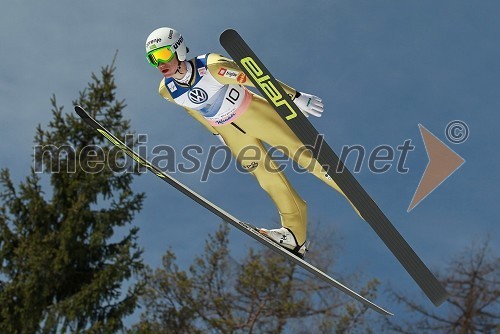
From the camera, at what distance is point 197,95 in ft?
19.5

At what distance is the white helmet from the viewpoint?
574 centimetres

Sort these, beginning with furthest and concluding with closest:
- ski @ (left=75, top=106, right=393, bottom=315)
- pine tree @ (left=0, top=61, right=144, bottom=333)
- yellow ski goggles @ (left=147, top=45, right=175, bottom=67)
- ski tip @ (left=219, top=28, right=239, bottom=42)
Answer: pine tree @ (left=0, top=61, right=144, bottom=333) → ski @ (left=75, top=106, right=393, bottom=315) → yellow ski goggles @ (left=147, top=45, right=175, bottom=67) → ski tip @ (left=219, top=28, right=239, bottom=42)

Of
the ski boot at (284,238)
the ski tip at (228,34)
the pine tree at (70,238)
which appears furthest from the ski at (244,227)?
the pine tree at (70,238)

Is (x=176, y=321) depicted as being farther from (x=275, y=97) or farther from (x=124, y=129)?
(x=275, y=97)

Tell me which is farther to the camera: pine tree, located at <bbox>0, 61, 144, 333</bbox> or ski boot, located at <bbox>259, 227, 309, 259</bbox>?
pine tree, located at <bbox>0, 61, 144, 333</bbox>

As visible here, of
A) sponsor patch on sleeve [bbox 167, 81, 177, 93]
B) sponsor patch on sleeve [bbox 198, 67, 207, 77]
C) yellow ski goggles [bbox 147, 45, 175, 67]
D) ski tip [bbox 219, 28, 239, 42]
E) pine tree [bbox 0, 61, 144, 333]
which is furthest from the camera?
pine tree [bbox 0, 61, 144, 333]

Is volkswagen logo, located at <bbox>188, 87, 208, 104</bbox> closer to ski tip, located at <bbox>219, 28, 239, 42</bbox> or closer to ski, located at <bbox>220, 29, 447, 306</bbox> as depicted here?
ski, located at <bbox>220, 29, 447, 306</bbox>

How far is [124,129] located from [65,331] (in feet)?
14.1

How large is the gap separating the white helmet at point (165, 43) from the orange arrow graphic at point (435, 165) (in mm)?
2088

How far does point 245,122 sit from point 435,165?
1.66 metres

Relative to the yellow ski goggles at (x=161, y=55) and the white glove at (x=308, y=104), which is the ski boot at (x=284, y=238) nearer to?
the white glove at (x=308, y=104)

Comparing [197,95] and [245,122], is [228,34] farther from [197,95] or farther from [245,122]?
[245,122]

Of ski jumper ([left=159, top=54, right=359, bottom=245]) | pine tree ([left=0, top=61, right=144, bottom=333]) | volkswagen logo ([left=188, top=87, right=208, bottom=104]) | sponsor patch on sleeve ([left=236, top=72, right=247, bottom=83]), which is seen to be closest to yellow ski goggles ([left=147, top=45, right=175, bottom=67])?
ski jumper ([left=159, top=54, right=359, bottom=245])

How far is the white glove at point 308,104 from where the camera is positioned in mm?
5762
